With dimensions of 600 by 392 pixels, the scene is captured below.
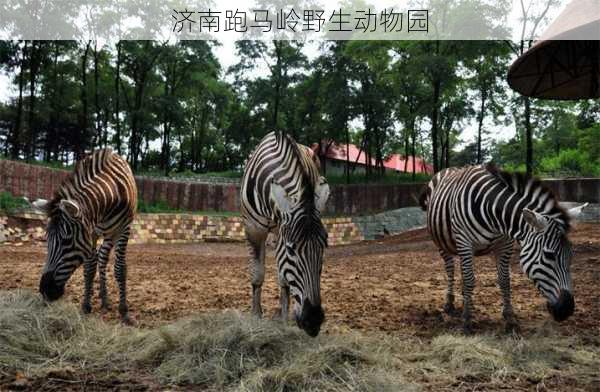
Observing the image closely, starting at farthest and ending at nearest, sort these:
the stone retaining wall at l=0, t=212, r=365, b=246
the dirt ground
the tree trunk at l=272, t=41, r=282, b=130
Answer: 1. the tree trunk at l=272, t=41, r=282, b=130
2. the stone retaining wall at l=0, t=212, r=365, b=246
3. the dirt ground

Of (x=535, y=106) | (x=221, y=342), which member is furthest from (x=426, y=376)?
(x=535, y=106)

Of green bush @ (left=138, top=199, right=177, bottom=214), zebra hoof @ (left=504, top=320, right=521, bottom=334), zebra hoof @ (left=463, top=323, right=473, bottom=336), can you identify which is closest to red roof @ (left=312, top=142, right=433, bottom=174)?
green bush @ (left=138, top=199, right=177, bottom=214)

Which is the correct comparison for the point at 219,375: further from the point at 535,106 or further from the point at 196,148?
the point at 196,148

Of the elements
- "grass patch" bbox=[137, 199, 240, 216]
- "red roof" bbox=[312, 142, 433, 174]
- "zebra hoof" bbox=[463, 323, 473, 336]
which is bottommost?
"zebra hoof" bbox=[463, 323, 473, 336]

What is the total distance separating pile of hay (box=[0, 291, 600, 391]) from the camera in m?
3.55

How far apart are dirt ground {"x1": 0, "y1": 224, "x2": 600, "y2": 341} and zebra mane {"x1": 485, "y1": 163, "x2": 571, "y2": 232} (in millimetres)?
1359

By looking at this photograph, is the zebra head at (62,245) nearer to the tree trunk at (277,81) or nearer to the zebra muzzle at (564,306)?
the zebra muzzle at (564,306)

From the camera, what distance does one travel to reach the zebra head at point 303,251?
12.5ft

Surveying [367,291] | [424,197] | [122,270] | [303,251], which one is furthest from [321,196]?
[367,291]

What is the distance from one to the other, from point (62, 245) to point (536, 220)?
4.85 meters

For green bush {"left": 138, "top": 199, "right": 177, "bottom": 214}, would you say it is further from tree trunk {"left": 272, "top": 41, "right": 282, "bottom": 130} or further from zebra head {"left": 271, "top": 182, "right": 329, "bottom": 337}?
zebra head {"left": 271, "top": 182, "right": 329, "bottom": 337}

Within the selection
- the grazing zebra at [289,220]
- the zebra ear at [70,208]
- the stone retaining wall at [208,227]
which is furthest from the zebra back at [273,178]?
the stone retaining wall at [208,227]

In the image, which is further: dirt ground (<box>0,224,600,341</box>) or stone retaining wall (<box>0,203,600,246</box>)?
stone retaining wall (<box>0,203,600,246</box>)

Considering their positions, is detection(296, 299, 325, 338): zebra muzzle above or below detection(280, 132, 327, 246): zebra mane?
below
